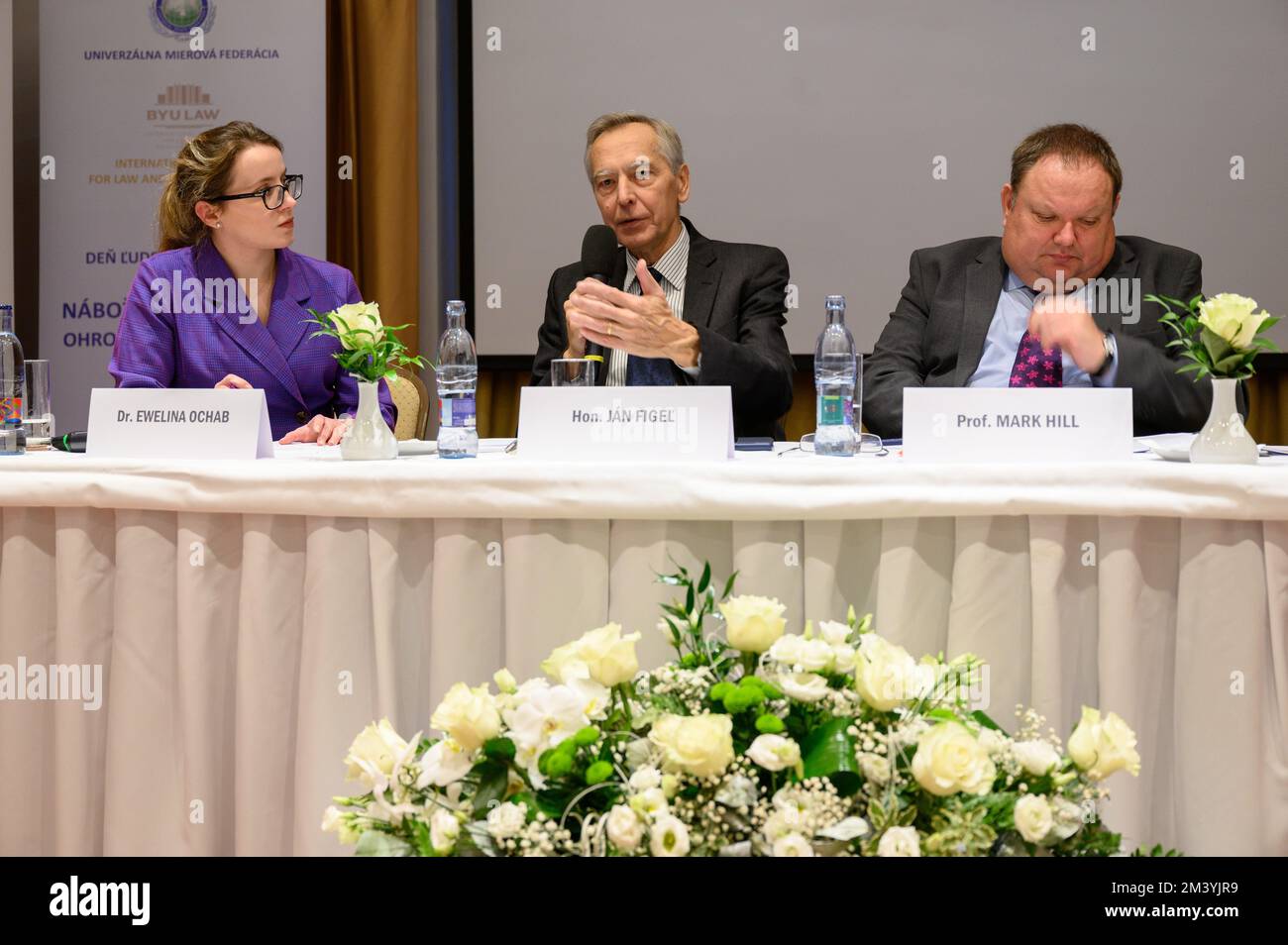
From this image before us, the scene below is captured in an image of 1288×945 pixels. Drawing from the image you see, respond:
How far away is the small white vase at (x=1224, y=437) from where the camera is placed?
4.49ft

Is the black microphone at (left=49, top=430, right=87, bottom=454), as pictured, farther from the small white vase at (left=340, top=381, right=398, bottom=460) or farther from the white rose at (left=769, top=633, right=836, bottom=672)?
the white rose at (left=769, top=633, right=836, bottom=672)

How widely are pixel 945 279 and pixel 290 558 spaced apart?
144cm

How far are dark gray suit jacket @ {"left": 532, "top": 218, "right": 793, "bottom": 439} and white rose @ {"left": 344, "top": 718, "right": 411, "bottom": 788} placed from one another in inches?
56.0

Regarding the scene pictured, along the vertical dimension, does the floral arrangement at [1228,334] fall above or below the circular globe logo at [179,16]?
below

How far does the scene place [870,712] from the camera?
0.81m

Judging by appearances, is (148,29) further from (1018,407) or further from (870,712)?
(870,712)

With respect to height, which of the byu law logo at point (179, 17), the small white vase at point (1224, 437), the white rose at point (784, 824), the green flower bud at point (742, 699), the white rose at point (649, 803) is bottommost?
the white rose at point (784, 824)

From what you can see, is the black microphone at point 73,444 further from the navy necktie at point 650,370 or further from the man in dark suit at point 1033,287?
the man in dark suit at point 1033,287

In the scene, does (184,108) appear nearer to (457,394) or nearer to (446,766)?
(457,394)

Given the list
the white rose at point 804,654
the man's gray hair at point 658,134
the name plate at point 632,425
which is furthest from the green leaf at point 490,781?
the man's gray hair at point 658,134

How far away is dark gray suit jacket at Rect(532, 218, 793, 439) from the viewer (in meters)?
2.26

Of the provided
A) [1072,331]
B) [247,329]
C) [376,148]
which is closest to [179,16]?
[376,148]

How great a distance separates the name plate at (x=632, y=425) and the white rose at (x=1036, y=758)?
667 mm
